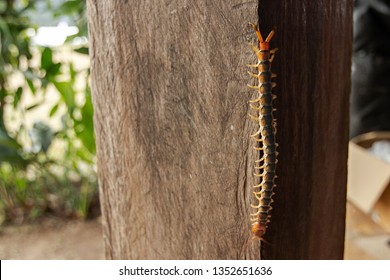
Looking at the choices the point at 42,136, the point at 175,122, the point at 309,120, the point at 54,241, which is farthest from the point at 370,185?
the point at 54,241

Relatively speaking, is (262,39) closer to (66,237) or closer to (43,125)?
(43,125)

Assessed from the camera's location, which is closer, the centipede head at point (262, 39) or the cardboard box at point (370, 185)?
the centipede head at point (262, 39)

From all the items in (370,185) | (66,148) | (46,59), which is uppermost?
(46,59)

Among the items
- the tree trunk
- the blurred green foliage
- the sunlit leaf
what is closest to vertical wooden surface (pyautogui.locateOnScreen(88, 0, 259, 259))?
the tree trunk

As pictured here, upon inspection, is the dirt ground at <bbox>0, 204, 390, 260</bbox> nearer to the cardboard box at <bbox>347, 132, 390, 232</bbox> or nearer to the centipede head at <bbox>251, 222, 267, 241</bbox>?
the cardboard box at <bbox>347, 132, 390, 232</bbox>

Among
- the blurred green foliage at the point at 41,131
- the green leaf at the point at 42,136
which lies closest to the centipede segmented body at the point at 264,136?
the blurred green foliage at the point at 41,131

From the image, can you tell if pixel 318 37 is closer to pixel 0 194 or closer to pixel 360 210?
pixel 360 210

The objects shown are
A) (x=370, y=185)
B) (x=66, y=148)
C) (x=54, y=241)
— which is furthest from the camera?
(x=66, y=148)

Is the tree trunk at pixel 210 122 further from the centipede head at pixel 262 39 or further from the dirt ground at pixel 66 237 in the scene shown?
the dirt ground at pixel 66 237
